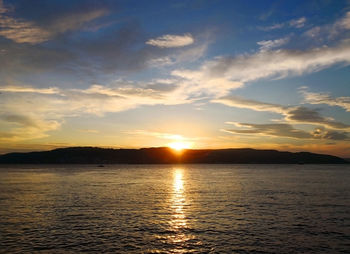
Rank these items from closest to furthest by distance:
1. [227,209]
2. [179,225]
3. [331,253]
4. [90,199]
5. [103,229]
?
[331,253] → [103,229] → [179,225] → [227,209] → [90,199]

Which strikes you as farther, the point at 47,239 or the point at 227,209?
the point at 227,209

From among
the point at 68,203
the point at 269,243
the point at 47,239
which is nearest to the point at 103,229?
the point at 47,239

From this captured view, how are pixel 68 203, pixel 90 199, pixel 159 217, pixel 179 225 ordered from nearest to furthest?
pixel 179 225 < pixel 159 217 < pixel 68 203 < pixel 90 199

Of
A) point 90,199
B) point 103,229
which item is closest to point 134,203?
point 90,199

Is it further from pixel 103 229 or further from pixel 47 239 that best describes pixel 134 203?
pixel 47 239

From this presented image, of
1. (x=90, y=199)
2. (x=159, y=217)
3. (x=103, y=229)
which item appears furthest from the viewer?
(x=90, y=199)

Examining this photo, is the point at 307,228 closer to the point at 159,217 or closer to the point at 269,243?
the point at 269,243

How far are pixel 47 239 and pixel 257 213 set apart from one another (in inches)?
1311

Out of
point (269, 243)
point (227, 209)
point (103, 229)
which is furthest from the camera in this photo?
point (227, 209)

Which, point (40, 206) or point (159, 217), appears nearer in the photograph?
point (159, 217)

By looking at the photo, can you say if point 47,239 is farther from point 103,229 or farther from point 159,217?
point 159,217

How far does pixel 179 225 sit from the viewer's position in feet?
136

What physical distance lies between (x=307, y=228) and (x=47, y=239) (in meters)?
33.9

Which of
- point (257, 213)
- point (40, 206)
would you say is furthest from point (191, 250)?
point (40, 206)
